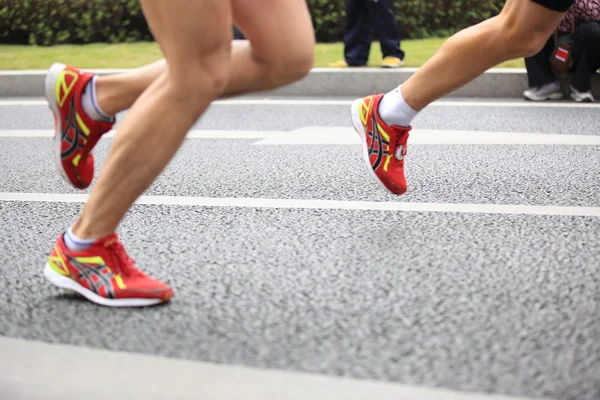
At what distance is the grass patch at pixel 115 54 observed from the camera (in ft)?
27.6

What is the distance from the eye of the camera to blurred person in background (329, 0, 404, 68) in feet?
24.5

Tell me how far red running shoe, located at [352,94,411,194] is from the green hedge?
663 centimetres

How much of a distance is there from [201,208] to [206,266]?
834 millimetres

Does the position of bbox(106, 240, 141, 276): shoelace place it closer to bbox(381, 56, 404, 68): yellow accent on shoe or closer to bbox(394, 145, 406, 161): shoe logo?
bbox(394, 145, 406, 161): shoe logo

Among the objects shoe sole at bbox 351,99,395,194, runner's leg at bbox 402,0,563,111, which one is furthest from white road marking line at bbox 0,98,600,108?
runner's leg at bbox 402,0,563,111

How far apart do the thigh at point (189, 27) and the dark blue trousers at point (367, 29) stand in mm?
5490

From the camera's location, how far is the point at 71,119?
8.20 ft

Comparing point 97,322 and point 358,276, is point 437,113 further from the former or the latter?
point 97,322

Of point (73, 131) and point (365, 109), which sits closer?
point (73, 131)

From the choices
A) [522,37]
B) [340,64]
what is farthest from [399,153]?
[340,64]

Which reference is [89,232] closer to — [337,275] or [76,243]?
[76,243]

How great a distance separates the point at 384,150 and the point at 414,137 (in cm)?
188

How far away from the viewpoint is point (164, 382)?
6.09ft

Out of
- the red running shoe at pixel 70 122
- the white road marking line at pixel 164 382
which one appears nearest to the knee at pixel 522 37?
the red running shoe at pixel 70 122
